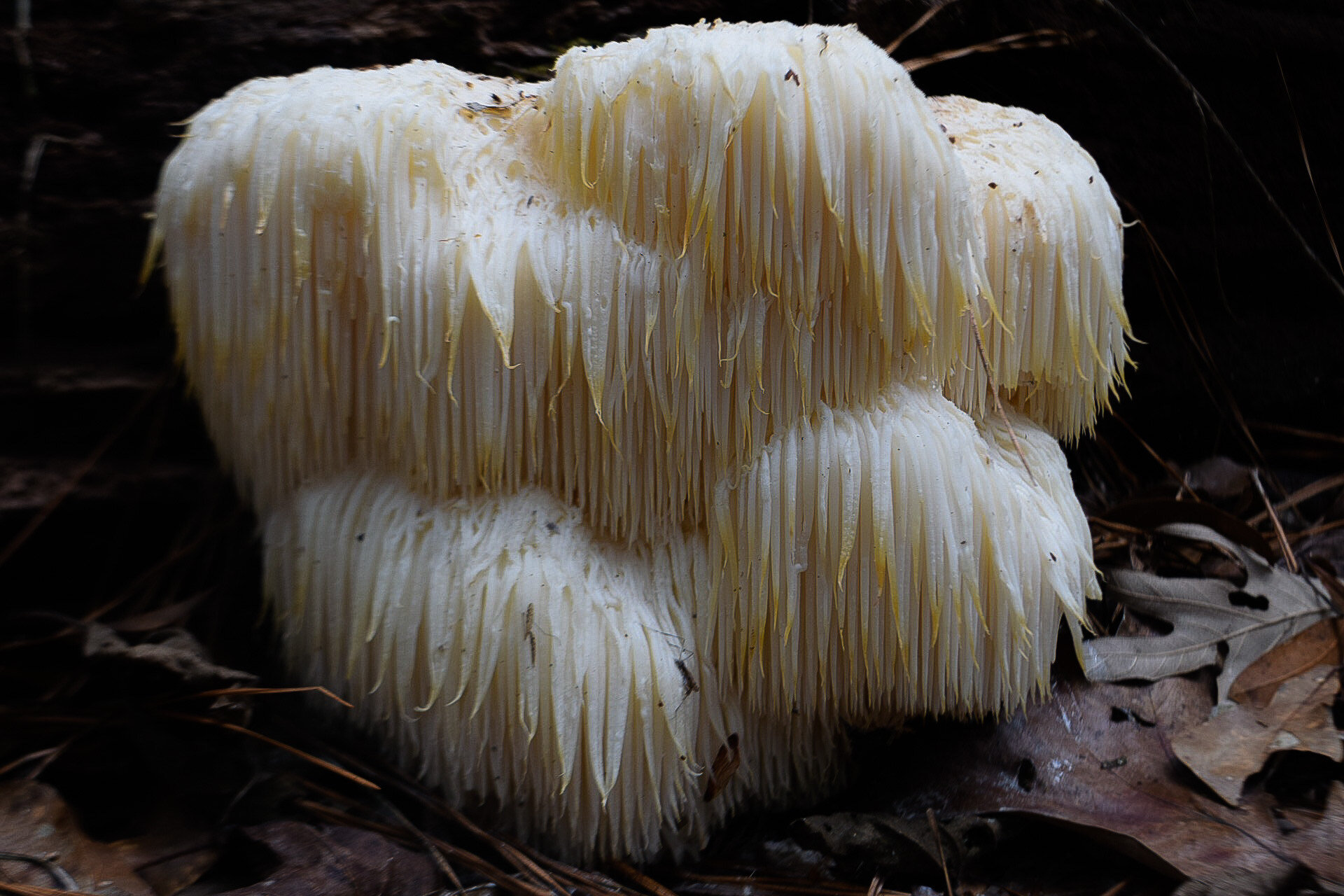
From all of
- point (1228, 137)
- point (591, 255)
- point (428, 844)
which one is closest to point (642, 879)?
point (428, 844)

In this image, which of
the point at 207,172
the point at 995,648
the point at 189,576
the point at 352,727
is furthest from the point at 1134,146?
the point at 189,576

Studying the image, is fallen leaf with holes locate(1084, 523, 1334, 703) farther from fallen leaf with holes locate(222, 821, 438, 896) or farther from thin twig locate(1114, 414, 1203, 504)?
fallen leaf with holes locate(222, 821, 438, 896)

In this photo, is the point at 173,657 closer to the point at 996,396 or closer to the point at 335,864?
the point at 335,864

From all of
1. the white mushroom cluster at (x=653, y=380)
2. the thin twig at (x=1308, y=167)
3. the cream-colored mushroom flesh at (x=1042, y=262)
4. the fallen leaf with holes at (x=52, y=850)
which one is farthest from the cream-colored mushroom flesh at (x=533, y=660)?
the thin twig at (x=1308, y=167)

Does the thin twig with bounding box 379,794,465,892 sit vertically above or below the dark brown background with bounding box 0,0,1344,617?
below

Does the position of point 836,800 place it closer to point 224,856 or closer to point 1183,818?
point 1183,818

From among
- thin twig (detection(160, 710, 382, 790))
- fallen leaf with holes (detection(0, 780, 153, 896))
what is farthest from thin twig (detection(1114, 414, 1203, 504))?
fallen leaf with holes (detection(0, 780, 153, 896))
